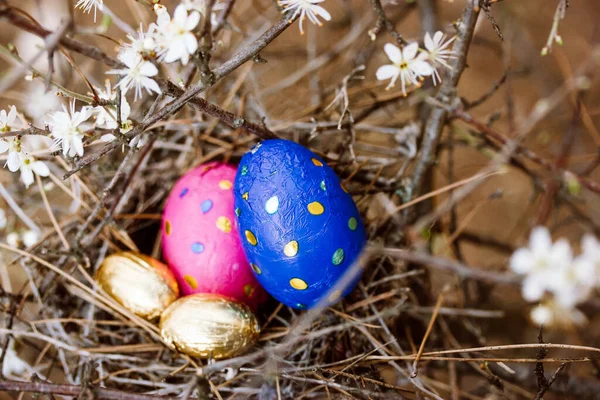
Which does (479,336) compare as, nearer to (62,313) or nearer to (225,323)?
(225,323)

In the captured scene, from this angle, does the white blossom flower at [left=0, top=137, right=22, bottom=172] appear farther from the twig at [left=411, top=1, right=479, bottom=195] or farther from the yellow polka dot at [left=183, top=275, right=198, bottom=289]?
the twig at [left=411, top=1, right=479, bottom=195]

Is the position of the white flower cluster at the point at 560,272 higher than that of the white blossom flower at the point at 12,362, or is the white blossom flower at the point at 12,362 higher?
the white flower cluster at the point at 560,272

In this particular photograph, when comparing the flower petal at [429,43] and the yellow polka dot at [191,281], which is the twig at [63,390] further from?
the flower petal at [429,43]

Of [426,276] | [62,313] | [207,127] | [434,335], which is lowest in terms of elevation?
[62,313]

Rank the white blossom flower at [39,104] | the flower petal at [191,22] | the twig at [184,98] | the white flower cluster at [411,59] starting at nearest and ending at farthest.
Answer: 1. the flower petal at [191,22]
2. the twig at [184,98]
3. the white flower cluster at [411,59]
4. the white blossom flower at [39,104]

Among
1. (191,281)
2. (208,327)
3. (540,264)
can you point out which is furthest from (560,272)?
(191,281)

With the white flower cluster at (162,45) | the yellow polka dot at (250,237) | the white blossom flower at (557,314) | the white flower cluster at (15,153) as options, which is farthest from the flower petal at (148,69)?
the white blossom flower at (557,314)

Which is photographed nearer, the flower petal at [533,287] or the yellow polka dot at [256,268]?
the flower petal at [533,287]

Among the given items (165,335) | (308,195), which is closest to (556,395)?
(308,195)
